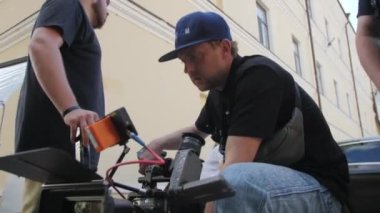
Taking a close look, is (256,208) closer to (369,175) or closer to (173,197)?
(173,197)

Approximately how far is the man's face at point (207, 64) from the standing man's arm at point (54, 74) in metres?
0.46

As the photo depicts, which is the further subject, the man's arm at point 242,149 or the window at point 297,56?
the window at point 297,56

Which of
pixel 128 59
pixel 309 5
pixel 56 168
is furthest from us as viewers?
pixel 309 5

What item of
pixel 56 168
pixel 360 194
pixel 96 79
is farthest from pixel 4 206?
pixel 360 194

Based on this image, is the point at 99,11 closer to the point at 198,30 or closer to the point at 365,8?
the point at 198,30

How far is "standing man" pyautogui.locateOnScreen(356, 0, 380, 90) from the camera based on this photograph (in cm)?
177

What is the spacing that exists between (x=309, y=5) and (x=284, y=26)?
15.4 ft

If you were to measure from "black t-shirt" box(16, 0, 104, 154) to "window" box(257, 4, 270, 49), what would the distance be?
9752 mm

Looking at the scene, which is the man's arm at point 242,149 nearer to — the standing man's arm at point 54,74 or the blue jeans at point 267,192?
the blue jeans at point 267,192

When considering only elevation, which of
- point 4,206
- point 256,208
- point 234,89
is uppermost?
point 234,89

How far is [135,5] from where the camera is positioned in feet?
21.4

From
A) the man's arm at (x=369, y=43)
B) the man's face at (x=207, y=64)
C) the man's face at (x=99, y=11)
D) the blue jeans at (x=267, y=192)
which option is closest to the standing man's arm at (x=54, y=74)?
the man's face at (x=99, y=11)

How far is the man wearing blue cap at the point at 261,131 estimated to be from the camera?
1.44 metres

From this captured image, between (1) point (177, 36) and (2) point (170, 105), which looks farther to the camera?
(2) point (170, 105)
